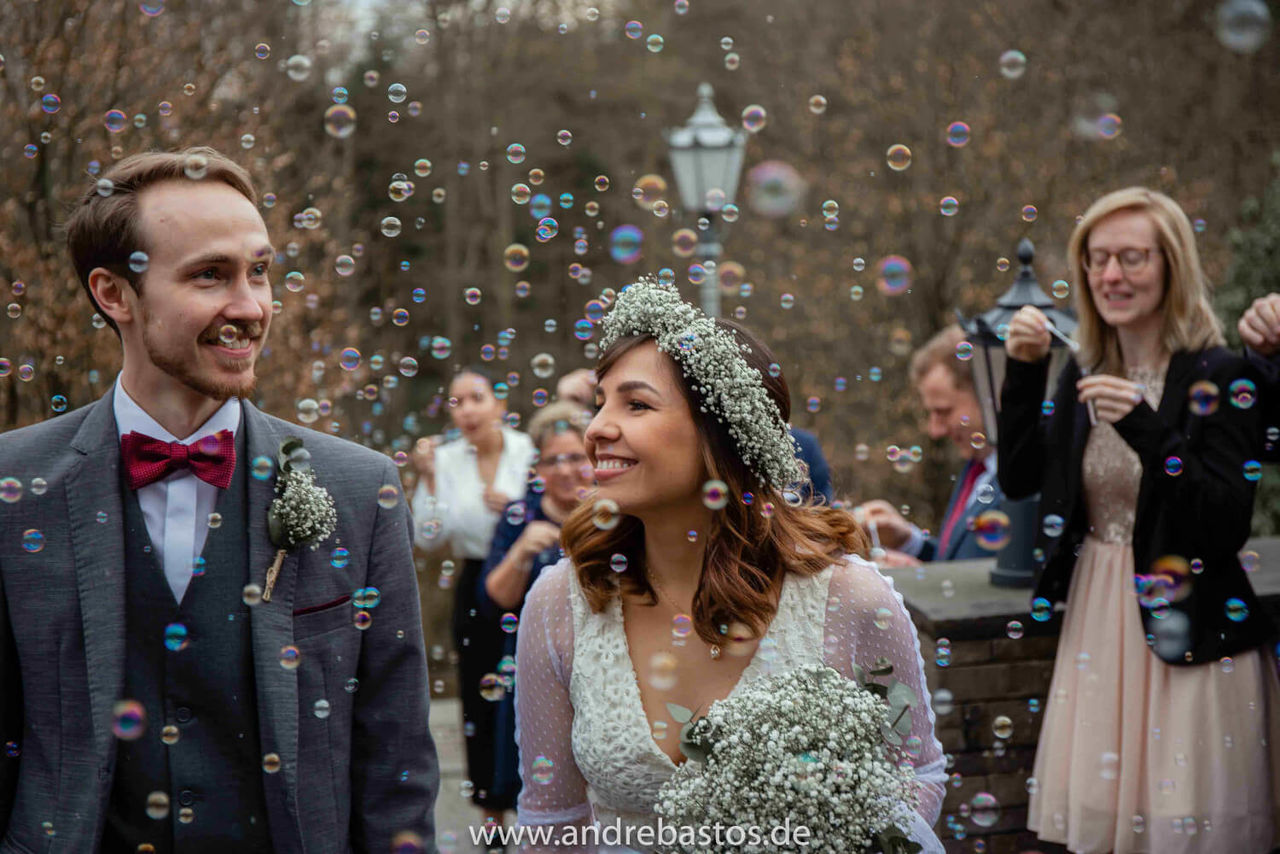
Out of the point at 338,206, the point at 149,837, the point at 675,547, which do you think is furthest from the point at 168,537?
the point at 338,206

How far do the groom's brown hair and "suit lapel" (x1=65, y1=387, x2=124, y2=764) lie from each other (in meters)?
0.26

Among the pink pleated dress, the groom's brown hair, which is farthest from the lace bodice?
the groom's brown hair

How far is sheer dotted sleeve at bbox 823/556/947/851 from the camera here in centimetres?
234

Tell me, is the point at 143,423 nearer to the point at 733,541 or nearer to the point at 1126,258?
the point at 733,541

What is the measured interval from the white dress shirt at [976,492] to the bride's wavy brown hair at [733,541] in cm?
151

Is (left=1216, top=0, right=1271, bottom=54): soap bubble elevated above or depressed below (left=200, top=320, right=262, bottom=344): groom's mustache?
above

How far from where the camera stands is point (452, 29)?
1570 centimetres

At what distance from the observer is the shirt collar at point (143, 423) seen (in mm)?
2330

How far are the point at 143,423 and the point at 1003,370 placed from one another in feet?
9.34

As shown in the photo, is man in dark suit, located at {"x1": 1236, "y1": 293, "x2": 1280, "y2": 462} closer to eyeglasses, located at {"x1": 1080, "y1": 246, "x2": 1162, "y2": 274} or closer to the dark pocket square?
eyeglasses, located at {"x1": 1080, "y1": 246, "x2": 1162, "y2": 274}

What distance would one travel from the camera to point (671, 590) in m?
2.55

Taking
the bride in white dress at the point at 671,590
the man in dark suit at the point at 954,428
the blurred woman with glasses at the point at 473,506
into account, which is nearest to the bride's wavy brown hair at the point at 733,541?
the bride in white dress at the point at 671,590

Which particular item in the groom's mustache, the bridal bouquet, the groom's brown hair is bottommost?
the bridal bouquet

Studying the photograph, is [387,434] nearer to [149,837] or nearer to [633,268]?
[633,268]
